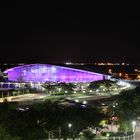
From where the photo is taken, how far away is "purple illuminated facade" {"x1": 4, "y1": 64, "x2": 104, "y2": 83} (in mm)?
95000

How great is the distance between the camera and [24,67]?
320 feet

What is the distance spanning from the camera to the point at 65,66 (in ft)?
317

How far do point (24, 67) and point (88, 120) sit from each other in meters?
71.3

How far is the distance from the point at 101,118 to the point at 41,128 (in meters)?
5.52

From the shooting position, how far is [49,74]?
96875 mm

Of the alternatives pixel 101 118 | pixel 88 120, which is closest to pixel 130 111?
pixel 101 118

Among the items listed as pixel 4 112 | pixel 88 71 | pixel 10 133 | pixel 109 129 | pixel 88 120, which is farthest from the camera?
pixel 88 71

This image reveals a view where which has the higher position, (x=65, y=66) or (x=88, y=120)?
(x=65, y=66)

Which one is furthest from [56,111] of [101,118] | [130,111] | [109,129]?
[130,111]

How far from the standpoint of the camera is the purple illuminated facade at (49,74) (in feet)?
312

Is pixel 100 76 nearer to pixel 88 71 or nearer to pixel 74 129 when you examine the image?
pixel 88 71

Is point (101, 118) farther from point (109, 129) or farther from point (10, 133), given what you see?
point (10, 133)

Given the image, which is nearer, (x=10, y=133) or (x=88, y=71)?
(x=10, y=133)

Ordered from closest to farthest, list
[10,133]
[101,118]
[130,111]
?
[10,133]
[101,118]
[130,111]
